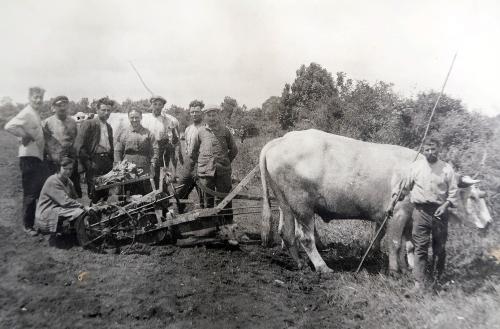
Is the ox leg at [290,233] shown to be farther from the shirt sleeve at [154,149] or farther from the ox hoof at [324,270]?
the shirt sleeve at [154,149]

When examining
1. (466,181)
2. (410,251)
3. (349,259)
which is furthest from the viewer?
(349,259)

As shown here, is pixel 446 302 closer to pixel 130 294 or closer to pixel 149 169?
pixel 130 294

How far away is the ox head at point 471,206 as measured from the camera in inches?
182

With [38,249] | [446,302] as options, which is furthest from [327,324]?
[38,249]

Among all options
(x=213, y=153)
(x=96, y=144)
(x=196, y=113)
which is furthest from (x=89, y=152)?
(x=213, y=153)

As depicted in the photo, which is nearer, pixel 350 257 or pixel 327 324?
pixel 327 324

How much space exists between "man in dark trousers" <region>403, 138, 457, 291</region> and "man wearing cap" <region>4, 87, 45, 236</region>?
505cm

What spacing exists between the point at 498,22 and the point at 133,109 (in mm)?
5863

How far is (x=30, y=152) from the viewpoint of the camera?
536 centimetres

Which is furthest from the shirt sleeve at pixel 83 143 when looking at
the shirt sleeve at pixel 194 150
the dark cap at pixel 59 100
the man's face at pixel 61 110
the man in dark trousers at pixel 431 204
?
the man in dark trousers at pixel 431 204

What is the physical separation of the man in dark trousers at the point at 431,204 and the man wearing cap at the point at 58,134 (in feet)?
17.0

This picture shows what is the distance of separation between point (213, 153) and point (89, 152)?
221 cm

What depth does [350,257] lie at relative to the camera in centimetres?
598

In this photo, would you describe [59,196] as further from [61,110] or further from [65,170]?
[61,110]
